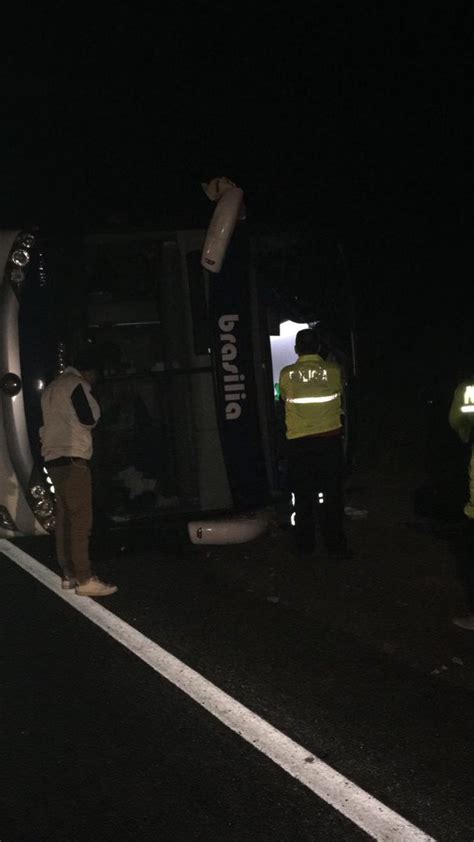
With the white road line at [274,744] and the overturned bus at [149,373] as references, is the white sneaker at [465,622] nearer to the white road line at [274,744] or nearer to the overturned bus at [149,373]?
the white road line at [274,744]

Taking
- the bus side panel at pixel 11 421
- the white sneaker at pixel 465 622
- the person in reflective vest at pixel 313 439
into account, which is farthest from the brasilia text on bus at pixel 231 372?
the white sneaker at pixel 465 622

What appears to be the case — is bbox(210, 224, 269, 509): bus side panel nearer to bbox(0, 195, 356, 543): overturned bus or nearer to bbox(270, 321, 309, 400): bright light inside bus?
bbox(0, 195, 356, 543): overturned bus

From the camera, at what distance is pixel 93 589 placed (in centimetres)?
650

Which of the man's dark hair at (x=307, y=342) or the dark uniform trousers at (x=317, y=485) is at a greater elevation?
the man's dark hair at (x=307, y=342)

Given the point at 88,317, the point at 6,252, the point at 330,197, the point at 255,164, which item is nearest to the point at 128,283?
the point at 88,317

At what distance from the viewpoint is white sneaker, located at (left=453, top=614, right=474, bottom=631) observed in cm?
536

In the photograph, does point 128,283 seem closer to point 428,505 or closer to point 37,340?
point 37,340

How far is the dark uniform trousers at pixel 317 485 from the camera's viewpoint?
7.27 meters

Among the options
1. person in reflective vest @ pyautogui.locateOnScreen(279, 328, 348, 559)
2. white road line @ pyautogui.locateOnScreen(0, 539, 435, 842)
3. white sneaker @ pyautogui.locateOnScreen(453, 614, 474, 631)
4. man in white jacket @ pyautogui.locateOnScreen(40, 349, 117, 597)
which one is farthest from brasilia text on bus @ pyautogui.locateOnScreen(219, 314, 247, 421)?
white sneaker @ pyautogui.locateOnScreen(453, 614, 474, 631)

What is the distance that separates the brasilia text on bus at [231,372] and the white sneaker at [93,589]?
1.87 metres

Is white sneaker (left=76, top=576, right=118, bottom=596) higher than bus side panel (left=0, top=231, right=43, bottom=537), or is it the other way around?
bus side panel (left=0, top=231, right=43, bottom=537)

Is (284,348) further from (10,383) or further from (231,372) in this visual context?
(10,383)

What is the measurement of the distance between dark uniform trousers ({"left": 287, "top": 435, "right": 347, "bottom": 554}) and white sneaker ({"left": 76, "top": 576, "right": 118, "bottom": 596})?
5.58ft

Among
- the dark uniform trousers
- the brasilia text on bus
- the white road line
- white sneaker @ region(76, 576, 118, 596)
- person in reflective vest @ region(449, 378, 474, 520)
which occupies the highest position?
the brasilia text on bus
